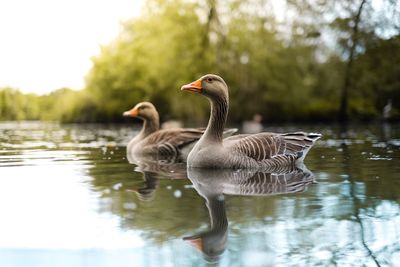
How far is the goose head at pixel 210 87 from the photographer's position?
800cm

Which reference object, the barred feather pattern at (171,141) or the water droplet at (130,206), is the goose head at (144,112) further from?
the water droplet at (130,206)

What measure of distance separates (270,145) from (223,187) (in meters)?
2.43

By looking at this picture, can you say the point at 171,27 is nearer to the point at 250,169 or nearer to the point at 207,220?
the point at 250,169

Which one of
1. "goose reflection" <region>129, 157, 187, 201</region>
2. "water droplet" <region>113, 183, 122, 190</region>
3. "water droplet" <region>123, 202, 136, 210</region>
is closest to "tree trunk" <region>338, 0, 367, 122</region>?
"goose reflection" <region>129, 157, 187, 201</region>

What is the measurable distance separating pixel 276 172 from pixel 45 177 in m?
3.23

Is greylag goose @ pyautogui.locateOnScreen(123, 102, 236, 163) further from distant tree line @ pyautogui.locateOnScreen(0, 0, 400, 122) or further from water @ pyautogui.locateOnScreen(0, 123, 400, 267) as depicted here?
distant tree line @ pyautogui.locateOnScreen(0, 0, 400, 122)

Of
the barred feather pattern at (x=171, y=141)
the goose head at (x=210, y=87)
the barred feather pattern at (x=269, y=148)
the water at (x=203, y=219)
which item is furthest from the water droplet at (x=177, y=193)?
the barred feather pattern at (x=171, y=141)

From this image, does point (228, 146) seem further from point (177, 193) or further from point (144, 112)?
point (144, 112)

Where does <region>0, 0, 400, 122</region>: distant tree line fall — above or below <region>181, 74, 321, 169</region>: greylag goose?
above

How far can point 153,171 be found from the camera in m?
7.89

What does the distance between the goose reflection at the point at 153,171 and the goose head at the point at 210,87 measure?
1.25 meters

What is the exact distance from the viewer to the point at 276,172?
24.4ft

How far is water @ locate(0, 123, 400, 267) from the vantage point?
10.5ft

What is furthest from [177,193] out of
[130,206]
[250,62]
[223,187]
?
A: [250,62]
